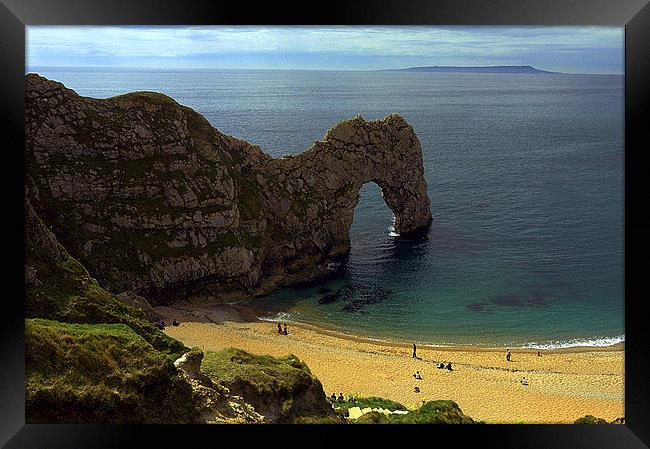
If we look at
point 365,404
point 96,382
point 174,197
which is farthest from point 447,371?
point 96,382

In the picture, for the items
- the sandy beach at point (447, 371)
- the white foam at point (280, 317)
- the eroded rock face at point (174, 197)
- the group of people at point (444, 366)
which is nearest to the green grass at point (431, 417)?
the sandy beach at point (447, 371)

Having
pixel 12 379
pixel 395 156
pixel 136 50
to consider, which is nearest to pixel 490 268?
pixel 395 156

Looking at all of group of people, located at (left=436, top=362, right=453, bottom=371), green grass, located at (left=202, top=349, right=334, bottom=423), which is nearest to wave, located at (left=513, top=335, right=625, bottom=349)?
group of people, located at (left=436, top=362, right=453, bottom=371)

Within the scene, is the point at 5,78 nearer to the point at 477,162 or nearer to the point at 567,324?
the point at 567,324

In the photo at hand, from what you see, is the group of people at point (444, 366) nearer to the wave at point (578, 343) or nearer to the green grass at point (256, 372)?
the wave at point (578, 343)
